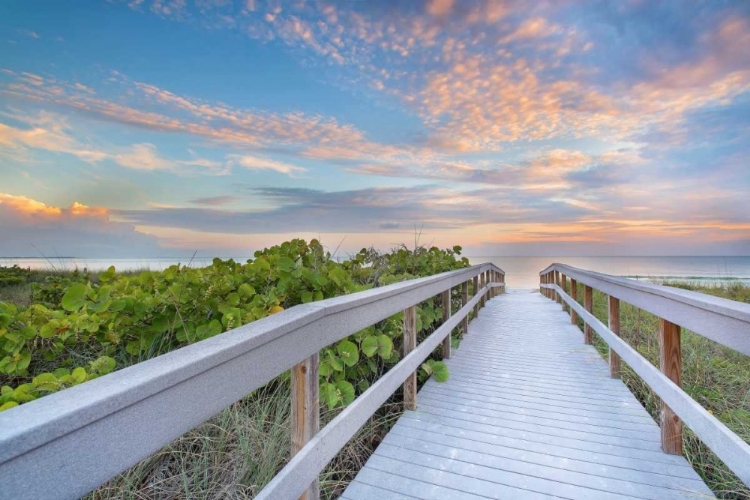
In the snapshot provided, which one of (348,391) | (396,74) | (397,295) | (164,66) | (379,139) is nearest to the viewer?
(348,391)

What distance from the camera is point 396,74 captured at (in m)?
7.74

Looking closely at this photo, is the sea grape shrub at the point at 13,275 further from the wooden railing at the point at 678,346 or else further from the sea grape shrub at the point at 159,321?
the wooden railing at the point at 678,346

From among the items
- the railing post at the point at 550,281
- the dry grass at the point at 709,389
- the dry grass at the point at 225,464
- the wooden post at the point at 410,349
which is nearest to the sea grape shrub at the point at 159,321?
the wooden post at the point at 410,349

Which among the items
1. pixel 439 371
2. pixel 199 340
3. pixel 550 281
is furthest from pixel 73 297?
pixel 550 281

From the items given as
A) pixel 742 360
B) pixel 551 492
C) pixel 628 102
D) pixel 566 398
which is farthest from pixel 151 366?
pixel 628 102

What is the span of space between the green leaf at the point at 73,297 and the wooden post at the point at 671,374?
12.2ft

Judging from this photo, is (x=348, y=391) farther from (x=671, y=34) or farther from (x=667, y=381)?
(x=671, y=34)

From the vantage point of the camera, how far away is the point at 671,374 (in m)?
2.46

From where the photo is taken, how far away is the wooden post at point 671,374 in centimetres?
243

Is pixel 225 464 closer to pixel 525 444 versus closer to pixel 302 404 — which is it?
pixel 302 404

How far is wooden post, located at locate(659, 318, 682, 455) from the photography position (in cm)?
243

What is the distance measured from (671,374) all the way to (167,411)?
2931mm

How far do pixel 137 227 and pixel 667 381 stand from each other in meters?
7.86

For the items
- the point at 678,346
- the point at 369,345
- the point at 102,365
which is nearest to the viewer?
the point at 102,365
